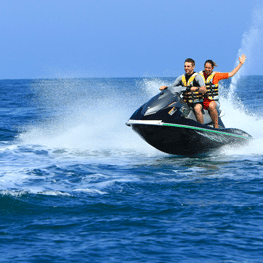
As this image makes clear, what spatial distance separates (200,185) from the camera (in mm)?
6543

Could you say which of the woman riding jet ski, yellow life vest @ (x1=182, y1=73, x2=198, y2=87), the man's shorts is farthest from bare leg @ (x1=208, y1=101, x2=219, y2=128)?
yellow life vest @ (x1=182, y1=73, x2=198, y2=87)

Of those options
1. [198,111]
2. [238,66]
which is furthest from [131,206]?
[238,66]

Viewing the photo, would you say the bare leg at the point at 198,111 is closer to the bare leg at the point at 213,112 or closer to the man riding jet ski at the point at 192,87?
the man riding jet ski at the point at 192,87

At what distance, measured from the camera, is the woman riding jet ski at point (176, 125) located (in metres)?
8.08

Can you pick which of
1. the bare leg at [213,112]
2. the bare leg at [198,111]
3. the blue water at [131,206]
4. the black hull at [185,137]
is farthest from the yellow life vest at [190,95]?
the blue water at [131,206]

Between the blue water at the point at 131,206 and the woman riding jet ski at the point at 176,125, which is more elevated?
the woman riding jet ski at the point at 176,125

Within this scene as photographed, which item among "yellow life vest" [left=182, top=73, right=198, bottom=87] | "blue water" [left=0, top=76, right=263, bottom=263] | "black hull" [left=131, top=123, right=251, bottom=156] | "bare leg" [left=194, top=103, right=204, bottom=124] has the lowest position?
"blue water" [left=0, top=76, right=263, bottom=263]

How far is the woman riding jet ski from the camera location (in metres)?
8.08

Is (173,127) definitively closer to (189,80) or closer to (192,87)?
(192,87)

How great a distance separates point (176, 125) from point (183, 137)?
39 centimetres

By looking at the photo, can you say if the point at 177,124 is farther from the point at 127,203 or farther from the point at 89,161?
the point at 127,203

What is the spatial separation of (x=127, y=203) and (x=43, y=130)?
9.26 m

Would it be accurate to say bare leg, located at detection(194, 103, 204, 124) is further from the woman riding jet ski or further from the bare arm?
the bare arm

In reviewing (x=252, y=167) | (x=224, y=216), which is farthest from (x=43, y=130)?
(x=224, y=216)
